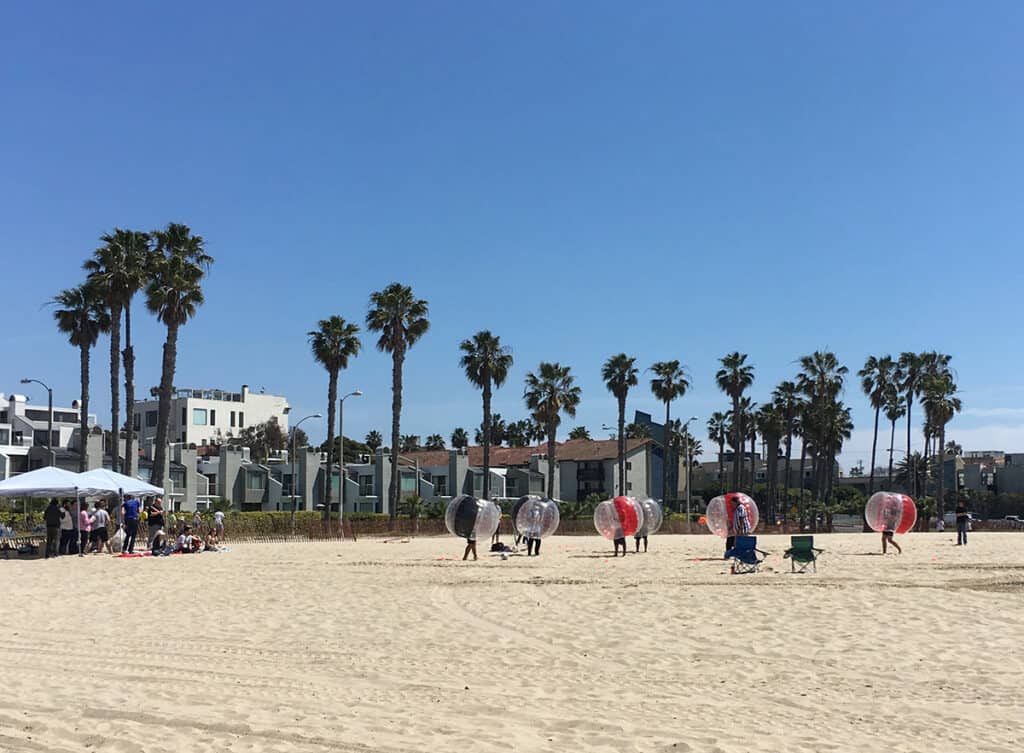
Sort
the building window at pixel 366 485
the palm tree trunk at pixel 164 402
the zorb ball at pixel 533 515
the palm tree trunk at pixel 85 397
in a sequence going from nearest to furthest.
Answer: the zorb ball at pixel 533 515 → the palm tree trunk at pixel 164 402 → the palm tree trunk at pixel 85 397 → the building window at pixel 366 485

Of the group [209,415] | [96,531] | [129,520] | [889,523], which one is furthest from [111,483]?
[209,415]

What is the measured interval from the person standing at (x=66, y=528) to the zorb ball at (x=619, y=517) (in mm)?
14876

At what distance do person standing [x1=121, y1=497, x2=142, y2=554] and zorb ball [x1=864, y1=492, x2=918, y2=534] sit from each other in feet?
71.2

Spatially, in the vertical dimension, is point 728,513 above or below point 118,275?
below

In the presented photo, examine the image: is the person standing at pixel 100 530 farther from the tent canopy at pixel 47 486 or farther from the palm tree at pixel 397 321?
the palm tree at pixel 397 321

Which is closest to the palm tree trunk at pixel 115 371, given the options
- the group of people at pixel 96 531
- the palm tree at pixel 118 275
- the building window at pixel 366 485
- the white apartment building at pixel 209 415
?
the palm tree at pixel 118 275

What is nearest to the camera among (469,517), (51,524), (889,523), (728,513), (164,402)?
(51,524)

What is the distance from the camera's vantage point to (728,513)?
94.4 feet

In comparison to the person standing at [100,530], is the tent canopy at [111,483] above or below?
above

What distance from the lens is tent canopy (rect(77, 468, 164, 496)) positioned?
27.6m

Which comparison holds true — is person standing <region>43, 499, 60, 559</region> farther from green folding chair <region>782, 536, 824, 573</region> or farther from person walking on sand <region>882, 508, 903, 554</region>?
person walking on sand <region>882, 508, 903, 554</region>

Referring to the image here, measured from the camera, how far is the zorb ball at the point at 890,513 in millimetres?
30859

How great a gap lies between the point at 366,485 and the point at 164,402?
38607 millimetres

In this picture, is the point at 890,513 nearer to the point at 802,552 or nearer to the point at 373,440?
the point at 802,552
